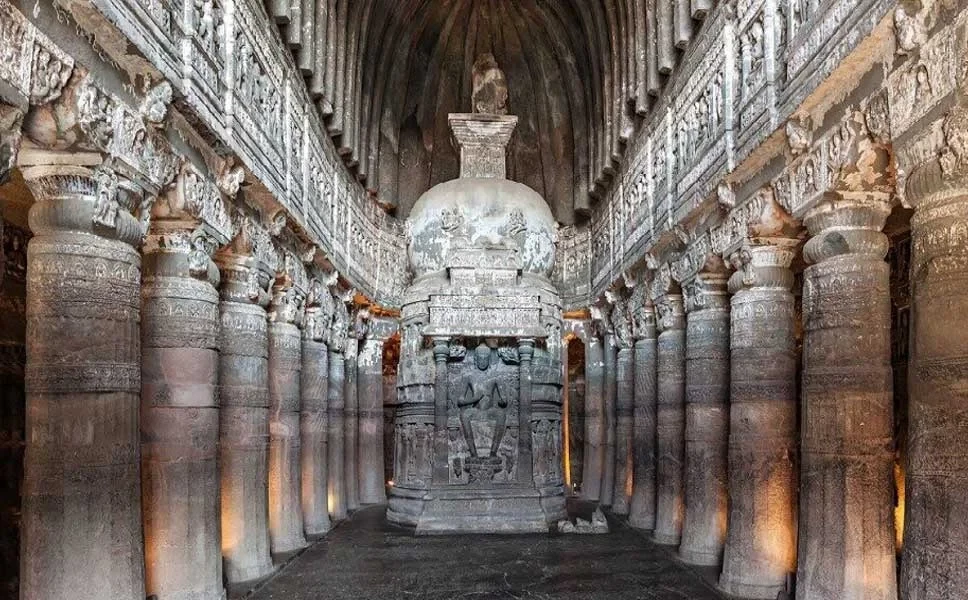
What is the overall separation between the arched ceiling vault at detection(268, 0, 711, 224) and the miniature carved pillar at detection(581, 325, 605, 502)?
4022mm

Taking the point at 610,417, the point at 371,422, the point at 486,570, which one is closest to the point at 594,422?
the point at 610,417

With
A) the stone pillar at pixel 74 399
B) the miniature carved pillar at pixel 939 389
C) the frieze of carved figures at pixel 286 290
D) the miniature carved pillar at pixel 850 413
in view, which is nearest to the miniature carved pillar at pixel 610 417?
the frieze of carved figures at pixel 286 290

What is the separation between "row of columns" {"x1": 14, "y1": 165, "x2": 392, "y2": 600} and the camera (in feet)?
18.4

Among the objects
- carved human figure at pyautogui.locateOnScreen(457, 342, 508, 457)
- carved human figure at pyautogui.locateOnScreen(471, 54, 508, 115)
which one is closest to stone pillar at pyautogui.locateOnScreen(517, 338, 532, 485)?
carved human figure at pyautogui.locateOnScreen(457, 342, 508, 457)

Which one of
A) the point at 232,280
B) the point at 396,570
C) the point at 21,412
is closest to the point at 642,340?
the point at 396,570

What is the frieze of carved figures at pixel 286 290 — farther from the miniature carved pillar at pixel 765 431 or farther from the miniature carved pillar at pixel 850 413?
the miniature carved pillar at pixel 850 413

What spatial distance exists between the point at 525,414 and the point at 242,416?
552 centimetres

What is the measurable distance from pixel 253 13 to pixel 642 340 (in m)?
8.64

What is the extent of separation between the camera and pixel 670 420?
12.5m

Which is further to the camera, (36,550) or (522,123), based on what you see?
(522,123)

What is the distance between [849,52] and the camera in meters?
6.22

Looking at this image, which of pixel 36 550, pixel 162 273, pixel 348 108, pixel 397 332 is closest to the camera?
pixel 36 550

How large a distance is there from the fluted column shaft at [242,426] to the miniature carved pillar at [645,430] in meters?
6.71

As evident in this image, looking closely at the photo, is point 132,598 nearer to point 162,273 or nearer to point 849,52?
point 162,273
